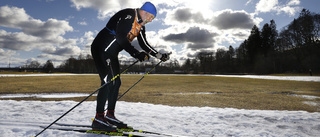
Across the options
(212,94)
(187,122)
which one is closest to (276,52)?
(212,94)

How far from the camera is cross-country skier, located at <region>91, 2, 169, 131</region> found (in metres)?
2.86

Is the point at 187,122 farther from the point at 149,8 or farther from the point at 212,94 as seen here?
the point at 212,94

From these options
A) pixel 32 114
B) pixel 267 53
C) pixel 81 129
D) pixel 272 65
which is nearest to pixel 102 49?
pixel 81 129

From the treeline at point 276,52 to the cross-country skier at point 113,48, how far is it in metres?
36.7

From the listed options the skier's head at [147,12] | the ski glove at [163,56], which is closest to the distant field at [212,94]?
the ski glove at [163,56]

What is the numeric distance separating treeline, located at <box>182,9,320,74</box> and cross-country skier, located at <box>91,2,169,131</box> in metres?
36.7

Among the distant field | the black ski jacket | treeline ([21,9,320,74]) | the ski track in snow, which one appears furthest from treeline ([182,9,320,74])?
the black ski jacket

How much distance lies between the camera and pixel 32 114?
4.00m

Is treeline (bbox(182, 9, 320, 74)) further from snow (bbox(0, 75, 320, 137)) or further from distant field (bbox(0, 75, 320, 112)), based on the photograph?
snow (bbox(0, 75, 320, 137))

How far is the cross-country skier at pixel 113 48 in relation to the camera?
286 centimetres

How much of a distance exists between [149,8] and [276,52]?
61.8 metres

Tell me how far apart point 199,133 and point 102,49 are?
86.0 inches

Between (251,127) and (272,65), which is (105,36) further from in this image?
(272,65)

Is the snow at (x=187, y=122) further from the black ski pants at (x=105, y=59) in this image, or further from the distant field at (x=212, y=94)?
the distant field at (x=212, y=94)
